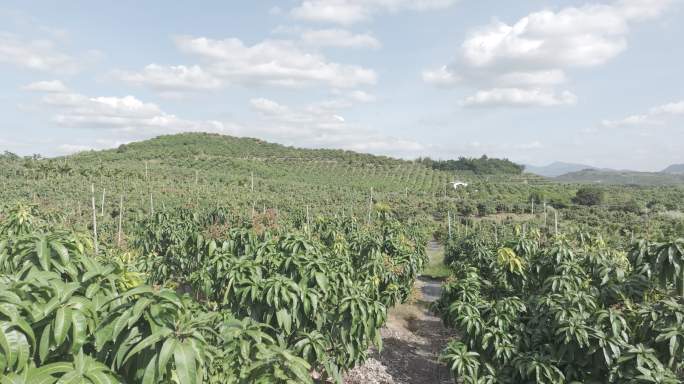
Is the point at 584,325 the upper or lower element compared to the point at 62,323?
lower

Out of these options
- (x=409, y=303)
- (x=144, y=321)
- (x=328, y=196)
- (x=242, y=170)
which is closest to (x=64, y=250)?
→ (x=144, y=321)

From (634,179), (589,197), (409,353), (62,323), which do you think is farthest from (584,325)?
(634,179)

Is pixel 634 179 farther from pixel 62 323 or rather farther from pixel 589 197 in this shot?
pixel 62 323

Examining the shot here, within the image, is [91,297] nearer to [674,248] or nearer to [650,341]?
[650,341]

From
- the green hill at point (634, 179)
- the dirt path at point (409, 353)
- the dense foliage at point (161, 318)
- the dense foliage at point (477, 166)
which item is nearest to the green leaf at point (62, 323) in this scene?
the dense foliage at point (161, 318)

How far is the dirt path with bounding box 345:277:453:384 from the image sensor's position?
7.32 metres

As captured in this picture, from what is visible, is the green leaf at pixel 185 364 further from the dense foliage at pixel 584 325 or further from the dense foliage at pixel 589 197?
the dense foliage at pixel 589 197

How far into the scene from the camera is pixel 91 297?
2314 mm

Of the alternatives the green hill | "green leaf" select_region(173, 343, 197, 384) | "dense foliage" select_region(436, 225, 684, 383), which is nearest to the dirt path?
"dense foliage" select_region(436, 225, 684, 383)

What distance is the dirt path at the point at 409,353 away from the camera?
24.0ft

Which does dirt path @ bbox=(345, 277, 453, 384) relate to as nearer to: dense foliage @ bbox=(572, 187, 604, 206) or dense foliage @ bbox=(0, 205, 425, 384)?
dense foliage @ bbox=(0, 205, 425, 384)

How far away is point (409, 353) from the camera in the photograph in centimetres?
888

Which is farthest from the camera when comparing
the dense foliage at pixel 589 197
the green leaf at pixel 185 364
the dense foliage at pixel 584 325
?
the dense foliage at pixel 589 197

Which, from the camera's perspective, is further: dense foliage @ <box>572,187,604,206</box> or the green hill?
the green hill
